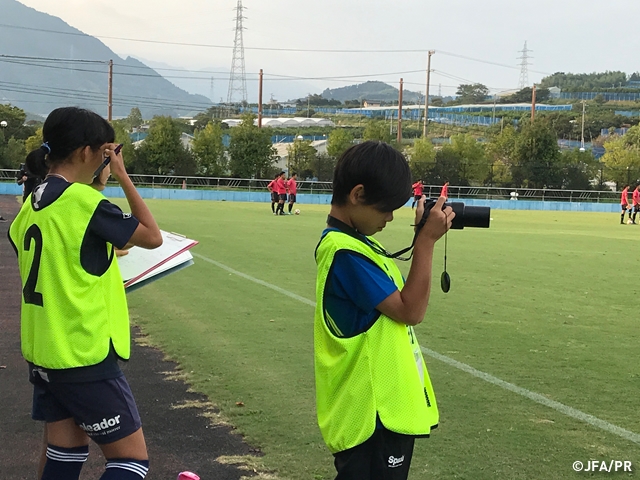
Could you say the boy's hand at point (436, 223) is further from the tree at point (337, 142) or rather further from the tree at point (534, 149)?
the tree at point (337, 142)

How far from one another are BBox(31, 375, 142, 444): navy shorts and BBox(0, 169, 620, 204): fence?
1976 inches

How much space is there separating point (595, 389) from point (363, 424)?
4089 mm

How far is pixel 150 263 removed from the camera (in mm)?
3869

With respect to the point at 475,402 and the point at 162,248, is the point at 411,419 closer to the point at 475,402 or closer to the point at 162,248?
the point at 162,248

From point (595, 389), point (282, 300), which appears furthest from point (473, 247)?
point (595, 389)

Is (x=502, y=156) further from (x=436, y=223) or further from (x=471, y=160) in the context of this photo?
(x=436, y=223)

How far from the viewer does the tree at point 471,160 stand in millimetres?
58594

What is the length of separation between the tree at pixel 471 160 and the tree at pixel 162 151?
67.6 ft

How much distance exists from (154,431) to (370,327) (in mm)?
2844

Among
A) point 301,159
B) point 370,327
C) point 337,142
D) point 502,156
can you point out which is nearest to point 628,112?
point 502,156

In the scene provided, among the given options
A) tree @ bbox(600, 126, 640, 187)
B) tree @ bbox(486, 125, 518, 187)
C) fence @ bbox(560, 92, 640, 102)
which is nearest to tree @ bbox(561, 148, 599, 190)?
tree @ bbox(600, 126, 640, 187)

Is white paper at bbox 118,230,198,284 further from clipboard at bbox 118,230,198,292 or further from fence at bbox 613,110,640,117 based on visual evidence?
fence at bbox 613,110,640,117

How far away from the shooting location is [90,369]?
2949 mm

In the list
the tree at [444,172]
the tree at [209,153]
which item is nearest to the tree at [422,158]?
the tree at [444,172]
